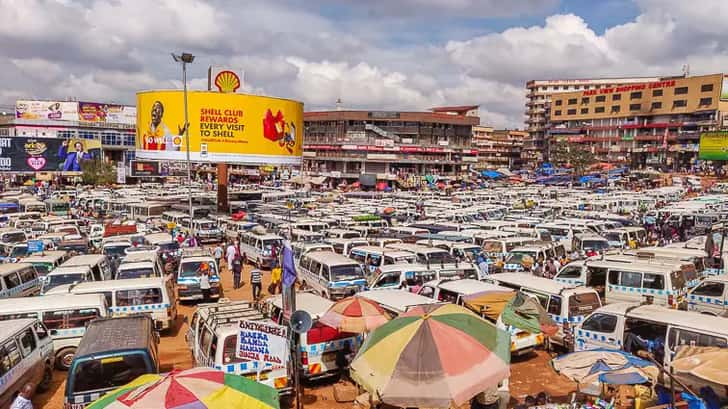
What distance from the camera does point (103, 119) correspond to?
350ft

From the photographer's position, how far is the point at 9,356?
925cm

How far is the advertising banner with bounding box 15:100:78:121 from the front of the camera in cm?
10388

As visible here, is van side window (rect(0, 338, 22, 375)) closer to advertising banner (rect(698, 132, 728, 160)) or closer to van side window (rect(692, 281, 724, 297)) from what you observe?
van side window (rect(692, 281, 724, 297))

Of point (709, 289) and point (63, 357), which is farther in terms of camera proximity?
point (709, 289)

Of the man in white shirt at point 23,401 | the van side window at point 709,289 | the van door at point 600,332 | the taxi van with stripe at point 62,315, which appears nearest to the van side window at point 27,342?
the taxi van with stripe at point 62,315

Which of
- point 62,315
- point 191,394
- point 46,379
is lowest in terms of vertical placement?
point 46,379

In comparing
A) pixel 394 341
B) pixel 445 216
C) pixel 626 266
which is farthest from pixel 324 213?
pixel 394 341

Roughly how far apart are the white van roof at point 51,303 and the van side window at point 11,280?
12.6 feet

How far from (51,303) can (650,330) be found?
12.2m

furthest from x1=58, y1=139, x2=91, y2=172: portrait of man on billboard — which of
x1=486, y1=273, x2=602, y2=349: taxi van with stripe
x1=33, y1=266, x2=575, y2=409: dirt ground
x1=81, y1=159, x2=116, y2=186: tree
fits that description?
x1=486, y1=273, x2=602, y2=349: taxi van with stripe

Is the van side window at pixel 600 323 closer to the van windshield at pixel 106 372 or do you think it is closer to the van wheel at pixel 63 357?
the van windshield at pixel 106 372

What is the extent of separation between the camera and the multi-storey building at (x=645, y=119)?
86.6m

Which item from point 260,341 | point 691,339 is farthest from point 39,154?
point 691,339

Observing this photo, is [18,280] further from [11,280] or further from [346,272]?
[346,272]
